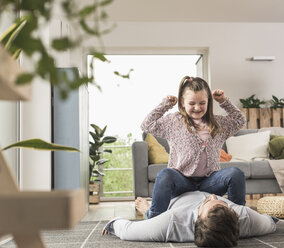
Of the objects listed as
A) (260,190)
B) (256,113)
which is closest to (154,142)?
(260,190)

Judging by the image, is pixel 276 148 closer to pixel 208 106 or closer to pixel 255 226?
pixel 208 106

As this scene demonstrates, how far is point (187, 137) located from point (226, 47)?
3781 mm

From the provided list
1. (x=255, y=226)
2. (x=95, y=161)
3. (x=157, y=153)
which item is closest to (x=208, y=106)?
(x=255, y=226)

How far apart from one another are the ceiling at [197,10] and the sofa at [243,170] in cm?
221

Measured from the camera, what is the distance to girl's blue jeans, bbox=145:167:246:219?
2.22 metres

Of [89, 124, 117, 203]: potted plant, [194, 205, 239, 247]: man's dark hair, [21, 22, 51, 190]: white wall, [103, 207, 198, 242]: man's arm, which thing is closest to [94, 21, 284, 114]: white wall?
[89, 124, 117, 203]: potted plant

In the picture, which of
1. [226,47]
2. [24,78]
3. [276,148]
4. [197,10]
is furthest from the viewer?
[226,47]

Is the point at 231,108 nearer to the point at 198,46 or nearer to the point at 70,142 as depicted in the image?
the point at 70,142

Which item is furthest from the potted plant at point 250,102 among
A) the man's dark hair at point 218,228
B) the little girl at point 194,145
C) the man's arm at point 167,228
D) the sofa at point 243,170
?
the man's dark hair at point 218,228

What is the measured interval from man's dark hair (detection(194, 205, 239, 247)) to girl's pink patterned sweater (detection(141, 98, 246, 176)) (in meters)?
0.68

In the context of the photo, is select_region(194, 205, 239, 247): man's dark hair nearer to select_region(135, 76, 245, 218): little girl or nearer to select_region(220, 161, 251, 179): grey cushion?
select_region(135, 76, 245, 218): little girl

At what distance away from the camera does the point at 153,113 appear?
2590 millimetres

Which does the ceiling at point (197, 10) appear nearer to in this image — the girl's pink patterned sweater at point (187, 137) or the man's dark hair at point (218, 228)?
the girl's pink patterned sweater at point (187, 137)

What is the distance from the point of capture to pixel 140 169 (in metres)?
3.76
